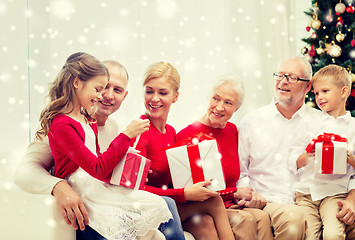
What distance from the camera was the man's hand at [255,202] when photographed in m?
2.48

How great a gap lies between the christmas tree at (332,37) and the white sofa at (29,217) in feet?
8.06

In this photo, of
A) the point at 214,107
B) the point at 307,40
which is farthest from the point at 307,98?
the point at 214,107

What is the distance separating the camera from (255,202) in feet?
8.25

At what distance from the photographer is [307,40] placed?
3682 millimetres

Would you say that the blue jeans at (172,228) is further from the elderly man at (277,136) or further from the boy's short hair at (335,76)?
the boy's short hair at (335,76)

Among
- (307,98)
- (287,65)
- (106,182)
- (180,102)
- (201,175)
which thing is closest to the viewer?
(106,182)

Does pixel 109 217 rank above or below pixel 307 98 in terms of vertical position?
below

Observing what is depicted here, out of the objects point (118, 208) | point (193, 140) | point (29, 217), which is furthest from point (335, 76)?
point (29, 217)

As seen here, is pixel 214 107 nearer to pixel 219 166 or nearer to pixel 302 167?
pixel 219 166

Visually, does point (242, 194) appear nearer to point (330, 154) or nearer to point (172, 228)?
point (330, 154)

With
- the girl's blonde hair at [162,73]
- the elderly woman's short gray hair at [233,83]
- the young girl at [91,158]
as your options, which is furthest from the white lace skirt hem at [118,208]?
the elderly woman's short gray hair at [233,83]

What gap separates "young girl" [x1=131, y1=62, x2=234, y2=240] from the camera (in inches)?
85.5

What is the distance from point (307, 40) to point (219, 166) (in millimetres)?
1936

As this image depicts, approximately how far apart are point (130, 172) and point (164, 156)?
512 millimetres
